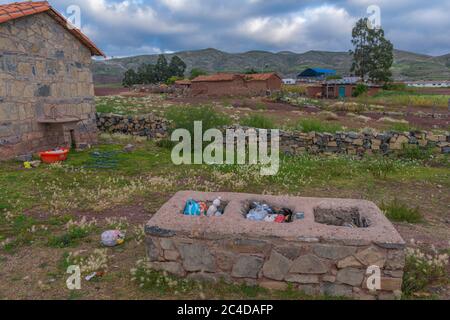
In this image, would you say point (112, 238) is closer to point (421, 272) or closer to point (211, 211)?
point (211, 211)

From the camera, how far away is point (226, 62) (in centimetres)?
16588

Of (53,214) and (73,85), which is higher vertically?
(73,85)

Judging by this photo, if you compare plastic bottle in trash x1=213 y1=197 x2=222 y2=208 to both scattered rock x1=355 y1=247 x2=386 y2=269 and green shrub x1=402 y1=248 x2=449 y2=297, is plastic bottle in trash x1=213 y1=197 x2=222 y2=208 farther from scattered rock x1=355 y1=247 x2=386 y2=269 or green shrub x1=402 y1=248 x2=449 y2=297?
green shrub x1=402 y1=248 x2=449 y2=297

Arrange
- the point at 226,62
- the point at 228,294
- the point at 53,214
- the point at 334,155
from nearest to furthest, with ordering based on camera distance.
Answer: the point at 228,294, the point at 53,214, the point at 334,155, the point at 226,62

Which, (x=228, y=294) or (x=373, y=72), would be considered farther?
(x=373, y=72)

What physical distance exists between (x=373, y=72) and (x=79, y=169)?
189 ft

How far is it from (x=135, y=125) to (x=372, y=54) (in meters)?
53.1

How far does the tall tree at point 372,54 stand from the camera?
185 feet

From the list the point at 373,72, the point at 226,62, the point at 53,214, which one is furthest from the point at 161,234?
the point at 226,62

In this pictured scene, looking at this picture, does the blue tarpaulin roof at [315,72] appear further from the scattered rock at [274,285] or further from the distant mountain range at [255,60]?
the scattered rock at [274,285]

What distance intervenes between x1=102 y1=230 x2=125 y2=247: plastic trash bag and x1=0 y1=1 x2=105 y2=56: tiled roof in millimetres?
6782

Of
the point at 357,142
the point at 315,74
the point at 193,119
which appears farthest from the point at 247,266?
the point at 315,74

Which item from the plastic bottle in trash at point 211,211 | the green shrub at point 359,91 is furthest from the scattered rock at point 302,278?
the green shrub at point 359,91
